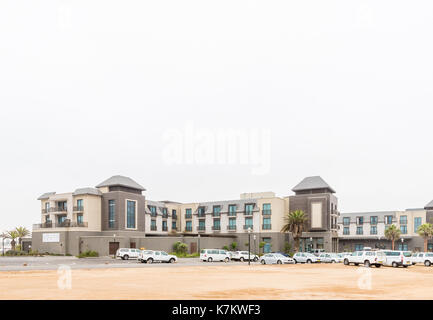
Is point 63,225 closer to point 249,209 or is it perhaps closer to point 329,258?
point 249,209

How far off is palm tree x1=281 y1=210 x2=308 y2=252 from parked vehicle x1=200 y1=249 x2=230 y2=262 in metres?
17.9

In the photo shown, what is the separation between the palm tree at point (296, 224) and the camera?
71.8 m

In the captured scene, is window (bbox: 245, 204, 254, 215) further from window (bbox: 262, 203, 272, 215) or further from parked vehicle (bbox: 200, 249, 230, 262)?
parked vehicle (bbox: 200, 249, 230, 262)

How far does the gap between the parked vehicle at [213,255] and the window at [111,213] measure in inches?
811

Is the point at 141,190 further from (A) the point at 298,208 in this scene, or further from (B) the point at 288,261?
(B) the point at 288,261

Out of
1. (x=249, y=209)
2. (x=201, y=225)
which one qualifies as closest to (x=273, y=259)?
(x=249, y=209)

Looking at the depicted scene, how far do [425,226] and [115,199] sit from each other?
5425 cm

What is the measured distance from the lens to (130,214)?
73.4m

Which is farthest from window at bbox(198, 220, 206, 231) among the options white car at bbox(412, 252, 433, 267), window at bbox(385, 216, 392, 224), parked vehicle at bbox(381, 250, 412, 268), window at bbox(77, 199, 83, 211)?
parked vehicle at bbox(381, 250, 412, 268)

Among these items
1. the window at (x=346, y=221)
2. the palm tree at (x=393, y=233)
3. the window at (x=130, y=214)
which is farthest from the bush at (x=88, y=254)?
the window at (x=346, y=221)

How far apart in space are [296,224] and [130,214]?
2514 centimetres

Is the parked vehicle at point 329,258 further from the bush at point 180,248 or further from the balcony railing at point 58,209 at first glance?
the balcony railing at point 58,209
